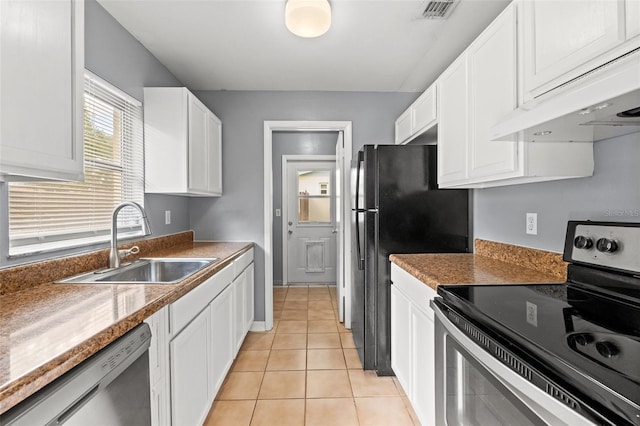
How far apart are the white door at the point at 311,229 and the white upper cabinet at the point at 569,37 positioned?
150 inches

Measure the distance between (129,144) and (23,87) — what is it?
4.51 ft

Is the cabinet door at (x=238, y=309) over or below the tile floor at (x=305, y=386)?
over

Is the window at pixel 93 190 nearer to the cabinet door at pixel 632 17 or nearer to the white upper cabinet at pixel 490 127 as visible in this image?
the white upper cabinet at pixel 490 127

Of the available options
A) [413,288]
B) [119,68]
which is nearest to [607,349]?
[413,288]

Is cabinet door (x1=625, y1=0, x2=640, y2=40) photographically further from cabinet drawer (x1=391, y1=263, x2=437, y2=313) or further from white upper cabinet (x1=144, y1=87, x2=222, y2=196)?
white upper cabinet (x1=144, y1=87, x2=222, y2=196)

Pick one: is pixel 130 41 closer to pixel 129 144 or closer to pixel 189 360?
pixel 129 144

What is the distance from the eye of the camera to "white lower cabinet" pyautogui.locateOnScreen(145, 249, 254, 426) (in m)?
1.27

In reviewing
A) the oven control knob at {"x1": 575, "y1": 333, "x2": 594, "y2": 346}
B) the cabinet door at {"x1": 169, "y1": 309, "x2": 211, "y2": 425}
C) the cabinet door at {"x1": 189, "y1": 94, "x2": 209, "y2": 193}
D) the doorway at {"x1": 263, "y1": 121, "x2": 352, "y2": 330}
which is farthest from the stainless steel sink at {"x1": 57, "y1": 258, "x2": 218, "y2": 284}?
the oven control knob at {"x1": 575, "y1": 333, "x2": 594, "y2": 346}

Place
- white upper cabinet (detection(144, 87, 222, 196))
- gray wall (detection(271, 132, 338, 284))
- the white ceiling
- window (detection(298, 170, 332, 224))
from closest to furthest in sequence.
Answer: the white ceiling, white upper cabinet (detection(144, 87, 222, 196)), gray wall (detection(271, 132, 338, 284)), window (detection(298, 170, 332, 224))

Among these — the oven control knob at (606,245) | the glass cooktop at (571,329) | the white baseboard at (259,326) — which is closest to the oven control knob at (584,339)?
the glass cooktop at (571,329)

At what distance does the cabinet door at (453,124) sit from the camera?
1.81 meters

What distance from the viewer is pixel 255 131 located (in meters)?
3.26

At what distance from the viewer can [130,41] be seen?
2.21m

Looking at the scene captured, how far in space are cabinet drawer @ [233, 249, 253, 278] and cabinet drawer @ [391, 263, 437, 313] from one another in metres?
1.18
